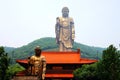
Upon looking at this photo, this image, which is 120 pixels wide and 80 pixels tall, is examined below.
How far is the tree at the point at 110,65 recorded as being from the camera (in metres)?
33.7

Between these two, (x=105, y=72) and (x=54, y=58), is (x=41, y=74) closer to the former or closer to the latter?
(x=105, y=72)

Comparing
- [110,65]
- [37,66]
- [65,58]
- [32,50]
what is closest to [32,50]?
[32,50]

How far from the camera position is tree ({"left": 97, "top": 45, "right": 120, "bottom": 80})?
33.7 meters

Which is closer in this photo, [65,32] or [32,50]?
[65,32]

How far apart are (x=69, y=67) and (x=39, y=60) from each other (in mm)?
28997

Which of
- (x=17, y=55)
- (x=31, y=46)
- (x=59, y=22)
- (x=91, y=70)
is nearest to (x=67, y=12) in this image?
(x=59, y=22)

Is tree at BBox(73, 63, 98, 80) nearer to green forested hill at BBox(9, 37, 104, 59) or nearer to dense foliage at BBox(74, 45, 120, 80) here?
dense foliage at BBox(74, 45, 120, 80)

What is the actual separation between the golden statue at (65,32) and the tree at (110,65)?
34.2m

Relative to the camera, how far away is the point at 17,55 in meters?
120

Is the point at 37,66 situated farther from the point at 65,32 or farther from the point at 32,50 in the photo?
the point at 32,50

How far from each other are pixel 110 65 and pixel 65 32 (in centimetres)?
3601

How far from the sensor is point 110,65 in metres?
33.7

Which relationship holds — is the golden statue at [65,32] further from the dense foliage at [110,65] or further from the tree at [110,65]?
the tree at [110,65]

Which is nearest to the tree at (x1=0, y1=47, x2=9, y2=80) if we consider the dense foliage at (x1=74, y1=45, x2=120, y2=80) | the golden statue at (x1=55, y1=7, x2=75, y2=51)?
the dense foliage at (x1=74, y1=45, x2=120, y2=80)
